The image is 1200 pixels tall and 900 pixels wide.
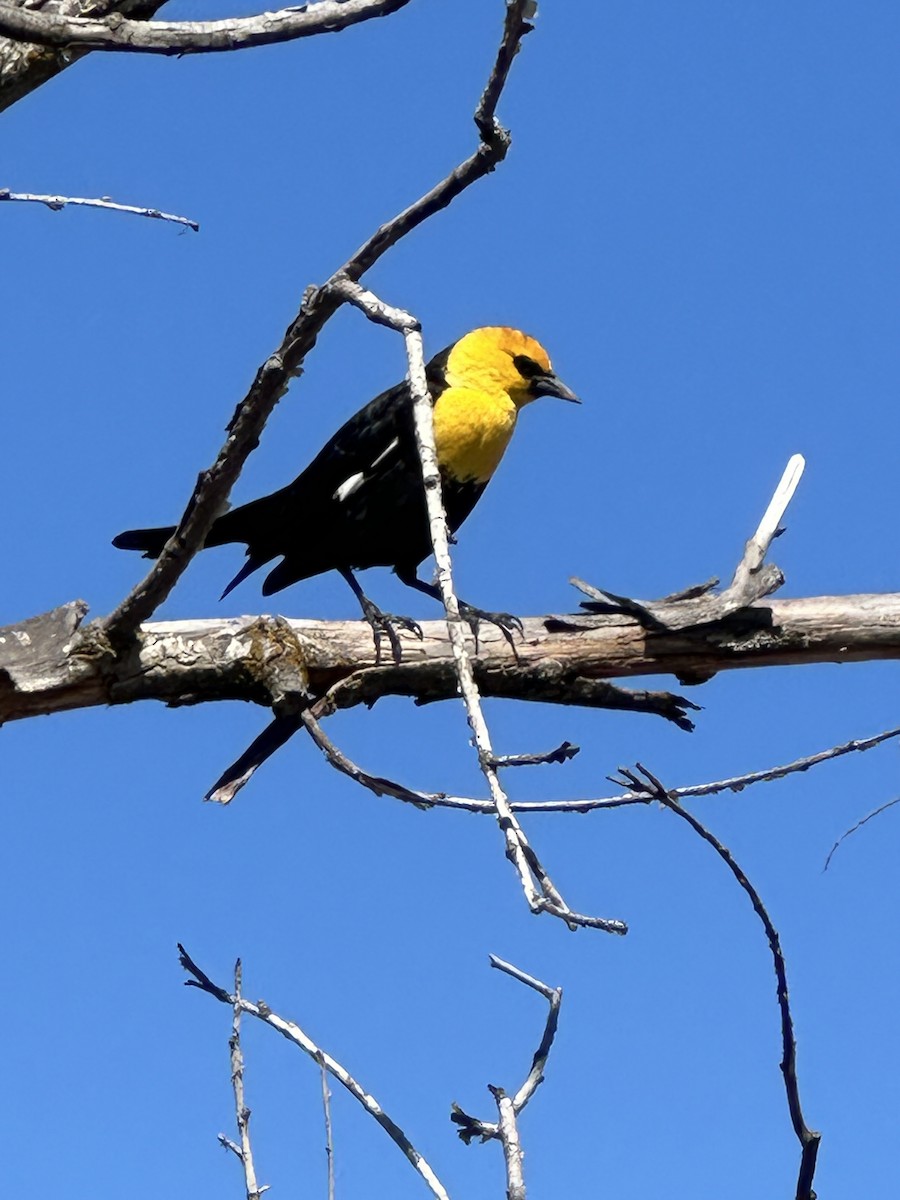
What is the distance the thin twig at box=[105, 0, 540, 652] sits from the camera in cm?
237

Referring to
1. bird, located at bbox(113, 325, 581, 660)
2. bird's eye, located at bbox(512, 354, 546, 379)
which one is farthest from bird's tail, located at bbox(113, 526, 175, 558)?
bird's eye, located at bbox(512, 354, 546, 379)

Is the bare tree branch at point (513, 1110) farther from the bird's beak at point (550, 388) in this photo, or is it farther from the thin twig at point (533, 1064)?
the bird's beak at point (550, 388)

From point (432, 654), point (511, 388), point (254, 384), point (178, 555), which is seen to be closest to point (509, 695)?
point (432, 654)

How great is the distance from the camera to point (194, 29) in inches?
94.9

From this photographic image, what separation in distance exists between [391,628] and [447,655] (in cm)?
16

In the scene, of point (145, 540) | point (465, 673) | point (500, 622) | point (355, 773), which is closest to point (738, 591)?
point (500, 622)

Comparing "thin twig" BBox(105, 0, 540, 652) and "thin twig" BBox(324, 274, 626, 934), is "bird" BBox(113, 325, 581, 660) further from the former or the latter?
"thin twig" BBox(324, 274, 626, 934)

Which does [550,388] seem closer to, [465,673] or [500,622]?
[500,622]

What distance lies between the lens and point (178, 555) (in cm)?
333

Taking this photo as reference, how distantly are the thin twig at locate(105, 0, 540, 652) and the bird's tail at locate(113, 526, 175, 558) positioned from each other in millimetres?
805

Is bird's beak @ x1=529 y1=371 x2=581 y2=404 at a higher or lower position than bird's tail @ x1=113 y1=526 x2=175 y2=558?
higher

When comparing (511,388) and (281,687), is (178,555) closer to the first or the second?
(281,687)

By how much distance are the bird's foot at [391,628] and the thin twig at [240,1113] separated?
111cm

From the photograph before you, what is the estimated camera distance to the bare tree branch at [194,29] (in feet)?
7.79
